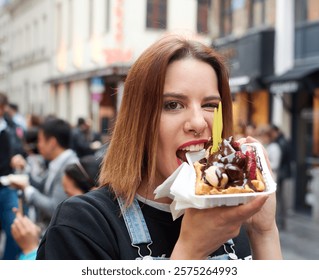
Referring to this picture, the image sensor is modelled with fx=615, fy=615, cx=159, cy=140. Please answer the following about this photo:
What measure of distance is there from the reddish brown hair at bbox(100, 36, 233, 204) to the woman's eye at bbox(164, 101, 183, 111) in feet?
0.05

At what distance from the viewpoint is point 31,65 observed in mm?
8086

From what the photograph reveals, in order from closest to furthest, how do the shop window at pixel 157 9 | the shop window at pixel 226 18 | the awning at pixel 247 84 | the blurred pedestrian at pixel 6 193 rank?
the blurred pedestrian at pixel 6 193 < the shop window at pixel 157 9 < the awning at pixel 247 84 < the shop window at pixel 226 18

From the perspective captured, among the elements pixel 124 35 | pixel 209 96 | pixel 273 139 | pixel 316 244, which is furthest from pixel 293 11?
pixel 209 96

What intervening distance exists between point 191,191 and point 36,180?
4109mm

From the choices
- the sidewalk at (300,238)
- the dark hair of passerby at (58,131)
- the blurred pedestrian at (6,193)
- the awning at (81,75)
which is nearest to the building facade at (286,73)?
the sidewalk at (300,238)

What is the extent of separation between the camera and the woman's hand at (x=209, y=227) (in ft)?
4.16

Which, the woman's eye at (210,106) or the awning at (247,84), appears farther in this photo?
the awning at (247,84)

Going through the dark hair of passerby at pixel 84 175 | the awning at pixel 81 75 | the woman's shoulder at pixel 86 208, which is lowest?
the dark hair of passerby at pixel 84 175

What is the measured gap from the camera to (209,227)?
131 cm

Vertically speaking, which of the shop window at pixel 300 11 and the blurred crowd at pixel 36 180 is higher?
the shop window at pixel 300 11

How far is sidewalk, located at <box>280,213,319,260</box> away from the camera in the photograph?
716cm

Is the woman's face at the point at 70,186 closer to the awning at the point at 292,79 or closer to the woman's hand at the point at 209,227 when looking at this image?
the woman's hand at the point at 209,227

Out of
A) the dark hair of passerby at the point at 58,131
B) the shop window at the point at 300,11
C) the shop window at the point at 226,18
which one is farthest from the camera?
the shop window at the point at 226,18
